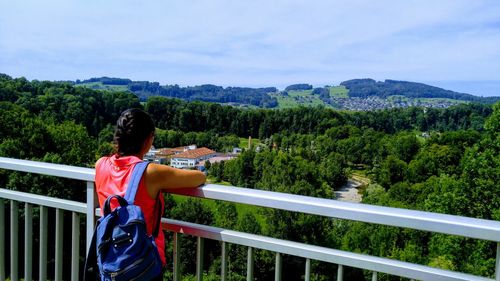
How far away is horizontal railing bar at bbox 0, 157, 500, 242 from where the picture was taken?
4.38 feet

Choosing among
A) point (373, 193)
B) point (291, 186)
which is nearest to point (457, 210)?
point (291, 186)

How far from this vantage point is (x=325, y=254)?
5.11 feet

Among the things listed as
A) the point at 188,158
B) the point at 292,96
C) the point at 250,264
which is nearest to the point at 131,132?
the point at 250,264

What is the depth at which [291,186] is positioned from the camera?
111 ft

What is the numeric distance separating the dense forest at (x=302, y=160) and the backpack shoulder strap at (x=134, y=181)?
3.00 feet

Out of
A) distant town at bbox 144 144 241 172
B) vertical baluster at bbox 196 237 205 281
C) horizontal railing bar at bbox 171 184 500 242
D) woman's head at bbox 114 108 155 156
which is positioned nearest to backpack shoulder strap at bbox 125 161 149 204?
woman's head at bbox 114 108 155 156

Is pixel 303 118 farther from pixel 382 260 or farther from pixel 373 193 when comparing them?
pixel 382 260

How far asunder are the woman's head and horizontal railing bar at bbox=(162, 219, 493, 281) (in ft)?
1.27

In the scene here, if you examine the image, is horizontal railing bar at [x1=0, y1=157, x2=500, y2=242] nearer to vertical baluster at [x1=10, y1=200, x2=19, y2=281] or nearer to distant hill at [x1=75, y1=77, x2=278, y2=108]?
vertical baluster at [x1=10, y1=200, x2=19, y2=281]

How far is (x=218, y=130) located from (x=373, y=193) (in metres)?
55.0

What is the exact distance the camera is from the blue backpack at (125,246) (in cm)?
161

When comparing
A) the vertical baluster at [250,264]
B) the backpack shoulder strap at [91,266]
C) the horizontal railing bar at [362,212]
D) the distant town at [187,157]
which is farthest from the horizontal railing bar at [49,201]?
the distant town at [187,157]

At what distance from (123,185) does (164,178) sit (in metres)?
0.19

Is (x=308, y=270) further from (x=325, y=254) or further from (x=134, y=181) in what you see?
(x=134, y=181)
